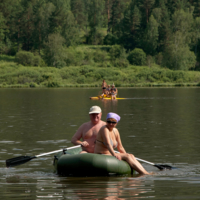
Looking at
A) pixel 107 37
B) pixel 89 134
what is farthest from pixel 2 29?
pixel 89 134

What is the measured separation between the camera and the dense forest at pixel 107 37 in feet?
285

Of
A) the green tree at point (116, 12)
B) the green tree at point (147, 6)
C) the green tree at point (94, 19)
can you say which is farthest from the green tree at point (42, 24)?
the green tree at point (116, 12)

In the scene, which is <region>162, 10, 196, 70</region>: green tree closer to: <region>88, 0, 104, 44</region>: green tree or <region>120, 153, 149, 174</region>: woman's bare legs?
<region>88, 0, 104, 44</region>: green tree

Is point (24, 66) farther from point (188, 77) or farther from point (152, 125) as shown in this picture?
point (152, 125)

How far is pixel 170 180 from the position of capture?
8.53 meters

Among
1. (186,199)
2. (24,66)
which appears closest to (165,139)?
(186,199)

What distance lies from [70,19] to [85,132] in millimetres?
90889

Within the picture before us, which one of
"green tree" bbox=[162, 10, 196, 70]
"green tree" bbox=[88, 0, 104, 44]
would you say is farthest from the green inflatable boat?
"green tree" bbox=[88, 0, 104, 44]

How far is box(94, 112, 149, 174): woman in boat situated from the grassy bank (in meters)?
63.5

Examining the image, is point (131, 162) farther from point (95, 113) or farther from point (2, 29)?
point (2, 29)

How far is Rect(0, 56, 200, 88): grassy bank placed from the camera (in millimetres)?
73625

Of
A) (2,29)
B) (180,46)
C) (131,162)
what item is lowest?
(131,162)

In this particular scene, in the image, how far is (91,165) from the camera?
8.62 m

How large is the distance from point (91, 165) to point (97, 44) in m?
103
